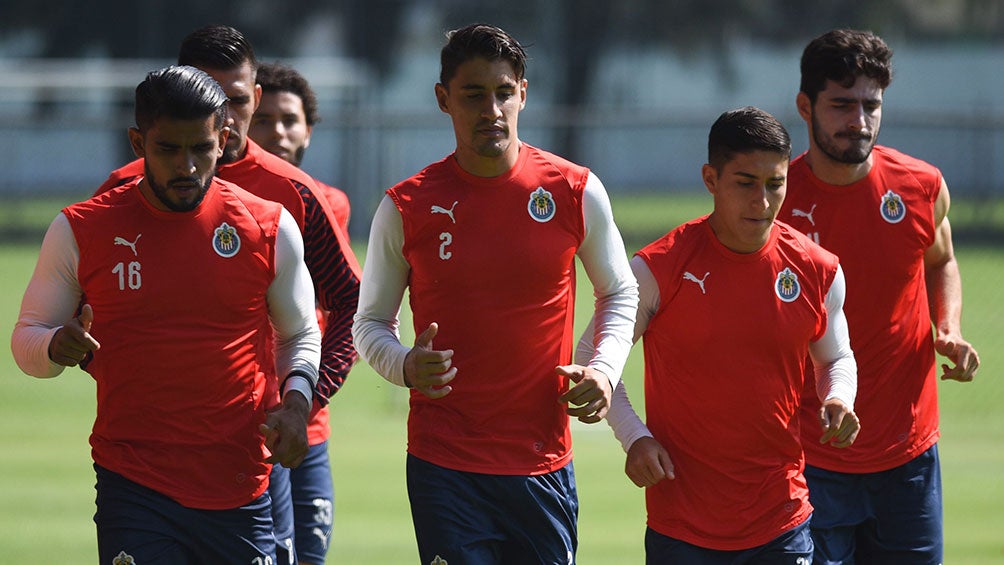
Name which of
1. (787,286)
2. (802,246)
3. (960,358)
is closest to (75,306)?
(787,286)

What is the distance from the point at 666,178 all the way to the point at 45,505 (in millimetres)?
18240

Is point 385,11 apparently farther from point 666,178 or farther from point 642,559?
point 642,559

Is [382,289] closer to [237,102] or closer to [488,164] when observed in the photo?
[488,164]

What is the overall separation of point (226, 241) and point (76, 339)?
25.5 inches

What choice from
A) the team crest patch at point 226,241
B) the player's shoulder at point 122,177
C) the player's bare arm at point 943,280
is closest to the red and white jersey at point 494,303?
the team crest patch at point 226,241

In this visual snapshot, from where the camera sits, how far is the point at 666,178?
2645 centimetres

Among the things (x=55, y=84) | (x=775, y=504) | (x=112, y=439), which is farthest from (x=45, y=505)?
(x=55, y=84)

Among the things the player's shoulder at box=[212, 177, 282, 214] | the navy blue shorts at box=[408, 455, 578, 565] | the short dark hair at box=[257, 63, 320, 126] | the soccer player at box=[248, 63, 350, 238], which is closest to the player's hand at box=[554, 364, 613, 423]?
the navy blue shorts at box=[408, 455, 578, 565]

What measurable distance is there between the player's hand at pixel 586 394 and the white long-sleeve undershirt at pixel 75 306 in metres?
0.85

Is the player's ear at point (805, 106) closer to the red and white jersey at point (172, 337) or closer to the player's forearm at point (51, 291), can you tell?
the red and white jersey at point (172, 337)

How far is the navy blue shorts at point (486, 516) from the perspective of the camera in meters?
4.89

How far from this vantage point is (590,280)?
5043 mm

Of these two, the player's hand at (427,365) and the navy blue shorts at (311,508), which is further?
the navy blue shorts at (311,508)

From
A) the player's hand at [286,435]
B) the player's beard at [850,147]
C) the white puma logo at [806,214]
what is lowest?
the player's hand at [286,435]
